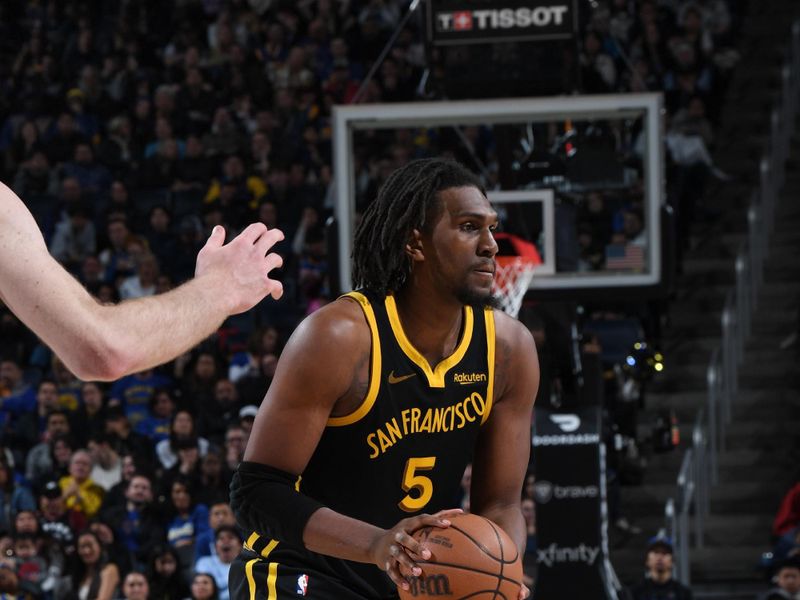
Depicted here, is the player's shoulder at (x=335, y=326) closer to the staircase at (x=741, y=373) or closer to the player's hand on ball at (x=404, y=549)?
the player's hand on ball at (x=404, y=549)

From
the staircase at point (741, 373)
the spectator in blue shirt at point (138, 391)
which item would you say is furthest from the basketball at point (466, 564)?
the spectator in blue shirt at point (138, 391)

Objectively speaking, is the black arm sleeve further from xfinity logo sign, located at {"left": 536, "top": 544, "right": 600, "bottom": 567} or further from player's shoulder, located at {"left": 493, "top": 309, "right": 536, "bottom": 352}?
xfinity logo sign, located at {"left": 536, "top": 544, "right": 600, "bottom": 567}

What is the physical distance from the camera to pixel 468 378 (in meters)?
4.60

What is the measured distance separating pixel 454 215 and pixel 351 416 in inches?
26.0

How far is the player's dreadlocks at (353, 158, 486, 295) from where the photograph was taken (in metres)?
4.59

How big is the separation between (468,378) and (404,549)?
72 centimetres

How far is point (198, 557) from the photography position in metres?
11.5

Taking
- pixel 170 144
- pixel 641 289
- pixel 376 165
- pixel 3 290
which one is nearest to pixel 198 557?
pixel 376 165

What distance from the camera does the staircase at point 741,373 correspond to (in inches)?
508

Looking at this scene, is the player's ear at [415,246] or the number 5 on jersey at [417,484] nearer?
the number 5 on jersey at [417,484]

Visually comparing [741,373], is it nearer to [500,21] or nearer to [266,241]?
[500,21]

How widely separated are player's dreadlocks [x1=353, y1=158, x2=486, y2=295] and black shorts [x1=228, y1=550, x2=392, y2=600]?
85cm

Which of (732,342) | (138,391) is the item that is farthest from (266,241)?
(732,342)

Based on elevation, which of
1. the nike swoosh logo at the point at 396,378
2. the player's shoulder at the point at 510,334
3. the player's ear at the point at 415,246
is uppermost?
the player's ear at the point at 415,246
